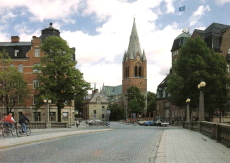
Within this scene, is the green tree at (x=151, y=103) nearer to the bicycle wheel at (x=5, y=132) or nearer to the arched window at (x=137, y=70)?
the arched window at (x=137, y=70)

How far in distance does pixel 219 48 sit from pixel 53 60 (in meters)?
33.1

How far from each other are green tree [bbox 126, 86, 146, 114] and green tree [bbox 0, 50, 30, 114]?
64.3m

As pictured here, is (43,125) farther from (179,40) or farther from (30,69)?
(179,40)

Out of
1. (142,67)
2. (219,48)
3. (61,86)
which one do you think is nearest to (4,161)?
(61,86)

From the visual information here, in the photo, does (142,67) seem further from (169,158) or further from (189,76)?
(169,158)

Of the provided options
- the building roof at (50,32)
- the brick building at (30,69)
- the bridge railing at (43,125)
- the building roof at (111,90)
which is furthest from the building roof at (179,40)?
the building roof at (111,90)

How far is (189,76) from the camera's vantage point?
49.1 meters

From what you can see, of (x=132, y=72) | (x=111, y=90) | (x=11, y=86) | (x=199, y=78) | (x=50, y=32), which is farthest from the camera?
(x=111, y=90)

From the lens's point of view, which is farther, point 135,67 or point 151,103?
point 135,67

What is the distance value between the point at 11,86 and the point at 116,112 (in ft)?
252

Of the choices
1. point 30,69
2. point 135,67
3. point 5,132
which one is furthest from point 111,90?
point 5,132

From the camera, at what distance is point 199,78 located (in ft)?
159

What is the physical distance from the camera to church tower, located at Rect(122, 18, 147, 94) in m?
139

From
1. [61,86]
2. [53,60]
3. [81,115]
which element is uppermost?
[53,60]
